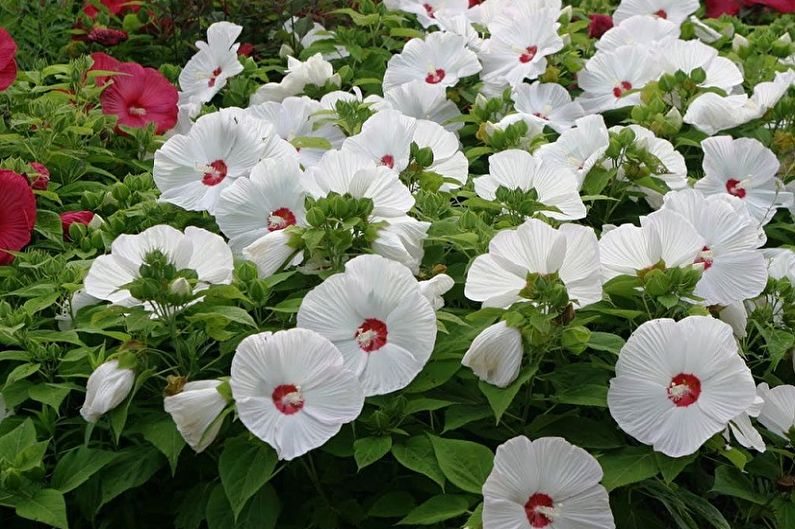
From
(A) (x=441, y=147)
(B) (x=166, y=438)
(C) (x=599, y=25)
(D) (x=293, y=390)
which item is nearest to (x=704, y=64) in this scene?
(C) (x=599, y=25)

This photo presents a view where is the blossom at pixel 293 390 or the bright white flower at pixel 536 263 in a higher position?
the bright white flower at pixel 536 263

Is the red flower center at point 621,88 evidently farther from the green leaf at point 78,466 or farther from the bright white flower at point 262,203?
the green leaf at point 78,466

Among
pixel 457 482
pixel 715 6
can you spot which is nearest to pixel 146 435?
pixel 457 482

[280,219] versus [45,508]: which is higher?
[280,219]

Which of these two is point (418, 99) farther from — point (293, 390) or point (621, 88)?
point (293, 390)

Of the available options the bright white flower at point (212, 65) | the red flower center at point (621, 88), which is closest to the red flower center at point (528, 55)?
the red flower center at point (621, 88)

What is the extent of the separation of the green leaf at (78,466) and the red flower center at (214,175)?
24.1 inches

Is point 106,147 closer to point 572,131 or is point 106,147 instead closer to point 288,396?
point 572,131

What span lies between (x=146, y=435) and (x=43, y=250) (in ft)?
2.08

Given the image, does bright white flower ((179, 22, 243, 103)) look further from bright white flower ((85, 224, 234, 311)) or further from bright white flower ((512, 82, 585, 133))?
bright white flower ((85, 224, 234, 311))

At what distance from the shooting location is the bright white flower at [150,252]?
5.30ft

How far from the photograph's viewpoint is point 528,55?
2.86 m

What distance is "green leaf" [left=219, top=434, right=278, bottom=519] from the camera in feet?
4.88

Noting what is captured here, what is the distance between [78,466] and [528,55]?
5.66 ft
